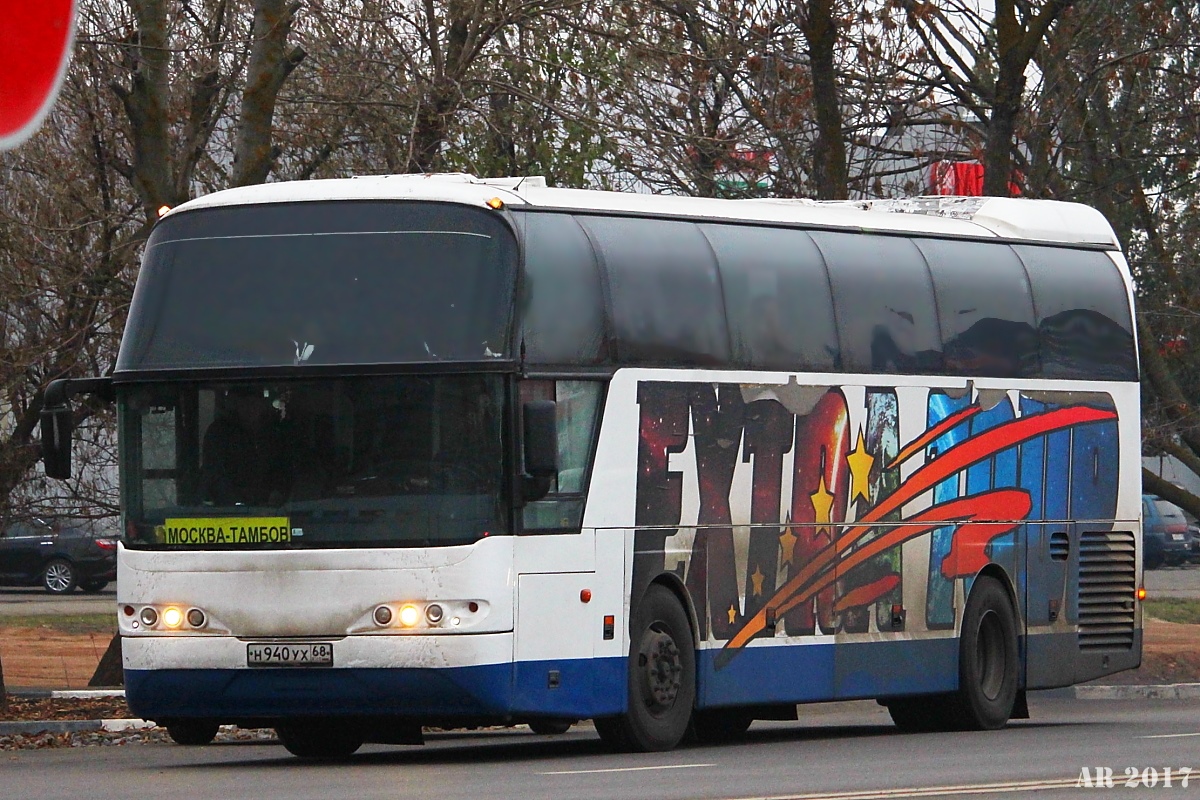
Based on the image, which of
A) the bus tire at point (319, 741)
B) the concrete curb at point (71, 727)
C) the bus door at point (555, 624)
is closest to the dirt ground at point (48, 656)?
the concrete curb at point (71, 727)

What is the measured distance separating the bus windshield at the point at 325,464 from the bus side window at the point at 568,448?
0.34m

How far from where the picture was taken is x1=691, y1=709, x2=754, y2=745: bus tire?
50.8ft

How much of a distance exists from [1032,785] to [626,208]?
5.06 meters

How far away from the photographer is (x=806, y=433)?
14.6m

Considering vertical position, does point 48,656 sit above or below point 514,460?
below

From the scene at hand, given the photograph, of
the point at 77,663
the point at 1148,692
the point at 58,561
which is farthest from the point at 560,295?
the point at 58,561

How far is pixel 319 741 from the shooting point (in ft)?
45.4

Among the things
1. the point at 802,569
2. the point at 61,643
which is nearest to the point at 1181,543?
the point at 61,643

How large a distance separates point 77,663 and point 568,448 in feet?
49.4

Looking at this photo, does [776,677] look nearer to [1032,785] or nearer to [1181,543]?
[1032,785]

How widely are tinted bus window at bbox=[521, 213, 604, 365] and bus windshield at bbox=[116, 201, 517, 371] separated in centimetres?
19

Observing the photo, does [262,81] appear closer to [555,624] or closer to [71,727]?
[71,727]

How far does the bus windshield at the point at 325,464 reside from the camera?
1200cm

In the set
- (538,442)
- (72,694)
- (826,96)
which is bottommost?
(72,694)
